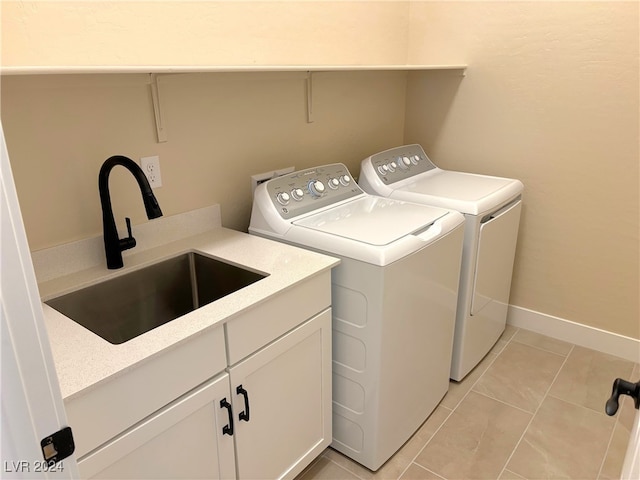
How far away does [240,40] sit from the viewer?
182 centimetres

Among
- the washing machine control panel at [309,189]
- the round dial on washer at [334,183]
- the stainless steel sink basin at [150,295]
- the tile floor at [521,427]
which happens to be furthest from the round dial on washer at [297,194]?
the tile floor at [521,427]

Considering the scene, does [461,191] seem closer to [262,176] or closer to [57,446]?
[262,176]

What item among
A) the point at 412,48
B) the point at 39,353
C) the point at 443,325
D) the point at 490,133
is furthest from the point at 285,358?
the point at 412,48

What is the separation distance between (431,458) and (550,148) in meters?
1.62

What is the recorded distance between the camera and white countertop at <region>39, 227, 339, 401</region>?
1020 mm

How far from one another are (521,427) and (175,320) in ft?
5.22

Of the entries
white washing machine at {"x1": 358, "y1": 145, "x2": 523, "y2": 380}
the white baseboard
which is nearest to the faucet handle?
white washing machine at {"x1": 358, "y1": 145, "x2": 523, "y2": 380}

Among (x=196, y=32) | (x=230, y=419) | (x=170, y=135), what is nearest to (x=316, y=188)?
(x=170, y=135)

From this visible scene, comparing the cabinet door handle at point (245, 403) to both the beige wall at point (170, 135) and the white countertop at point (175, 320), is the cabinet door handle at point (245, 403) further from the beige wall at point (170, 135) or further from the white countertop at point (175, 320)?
the beige wall at point (170, 135)

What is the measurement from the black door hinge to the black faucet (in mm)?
775

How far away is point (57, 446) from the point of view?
25.0 inches

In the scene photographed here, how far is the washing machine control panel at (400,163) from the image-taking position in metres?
2.34

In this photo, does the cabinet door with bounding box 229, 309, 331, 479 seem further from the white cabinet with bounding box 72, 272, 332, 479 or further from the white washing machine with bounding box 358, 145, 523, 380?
the white washing machine with bounding box 358, 145, 523, 380

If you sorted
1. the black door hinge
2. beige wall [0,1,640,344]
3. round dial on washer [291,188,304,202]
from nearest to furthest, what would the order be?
the black door hinge, beige wall [0,1,640,344], round dial on washer [291,188,304,202]
